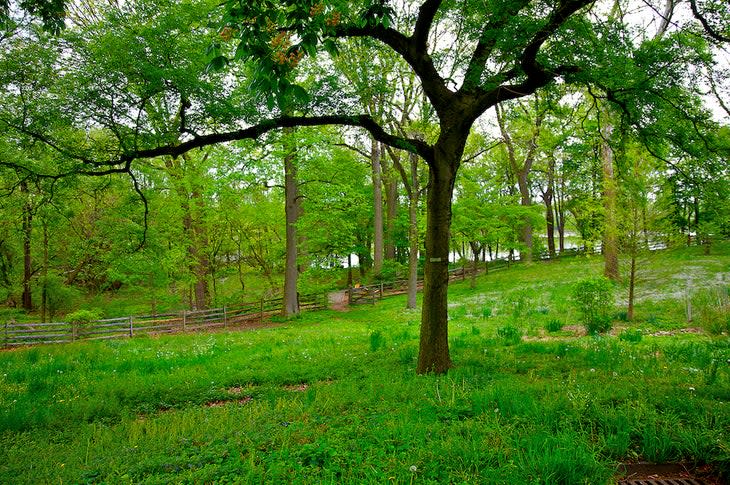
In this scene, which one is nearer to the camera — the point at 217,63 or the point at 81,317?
the point at 217,63

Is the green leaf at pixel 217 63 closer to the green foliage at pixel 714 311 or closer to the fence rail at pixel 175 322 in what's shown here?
the green foliage at pixel 714 311

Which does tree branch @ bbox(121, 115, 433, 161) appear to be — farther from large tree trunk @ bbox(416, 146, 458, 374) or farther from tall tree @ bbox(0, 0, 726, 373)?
large tree trunk @ bbox(416, 146, 458, 374)

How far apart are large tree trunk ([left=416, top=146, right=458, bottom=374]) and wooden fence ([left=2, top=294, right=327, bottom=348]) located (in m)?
14.8

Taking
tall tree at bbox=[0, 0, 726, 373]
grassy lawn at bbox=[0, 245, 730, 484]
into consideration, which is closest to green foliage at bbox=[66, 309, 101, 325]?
grassy lawn at bbox=[0, 245, 730, 484]

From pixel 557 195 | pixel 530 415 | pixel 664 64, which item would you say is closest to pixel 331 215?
pixel 664 64

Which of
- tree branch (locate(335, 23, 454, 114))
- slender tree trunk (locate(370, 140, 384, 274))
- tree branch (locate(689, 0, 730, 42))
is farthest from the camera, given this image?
slender tree trunk (locate(370, 140, 384, 274))

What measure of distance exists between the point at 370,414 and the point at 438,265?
2.82 metres

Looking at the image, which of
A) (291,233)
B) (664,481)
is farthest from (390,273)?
(664,481)

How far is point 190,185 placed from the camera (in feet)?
63.7

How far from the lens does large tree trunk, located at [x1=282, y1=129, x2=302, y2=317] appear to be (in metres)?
20.5

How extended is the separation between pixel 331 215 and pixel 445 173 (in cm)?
1557

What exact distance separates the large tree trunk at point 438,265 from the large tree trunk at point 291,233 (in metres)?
14.0

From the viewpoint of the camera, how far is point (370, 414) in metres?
4.84

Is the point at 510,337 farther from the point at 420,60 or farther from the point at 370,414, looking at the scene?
the point at 420,60
